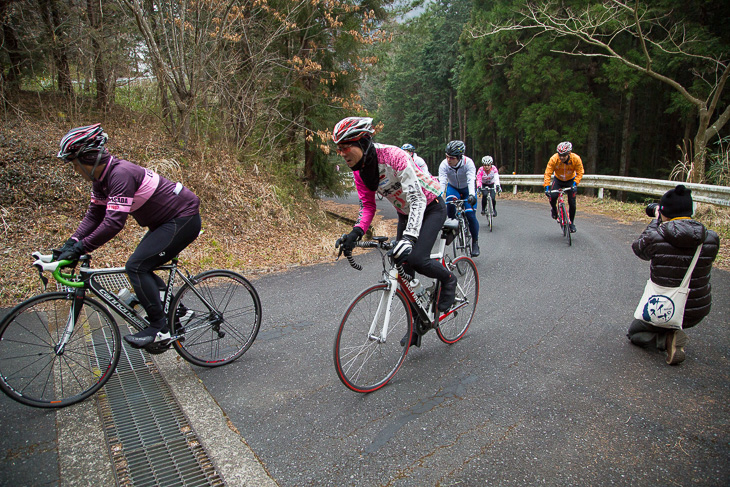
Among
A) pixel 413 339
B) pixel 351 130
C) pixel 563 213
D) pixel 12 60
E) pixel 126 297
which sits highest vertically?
pixel 12 60

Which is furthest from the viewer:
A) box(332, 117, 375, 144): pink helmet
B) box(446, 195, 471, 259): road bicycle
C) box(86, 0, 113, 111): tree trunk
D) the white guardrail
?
box(86, 0, 113, 111): tree trunk

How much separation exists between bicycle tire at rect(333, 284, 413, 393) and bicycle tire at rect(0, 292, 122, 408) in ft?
6.28

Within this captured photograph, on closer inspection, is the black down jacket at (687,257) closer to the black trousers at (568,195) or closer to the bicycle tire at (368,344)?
the bicycle tire at (368,344)

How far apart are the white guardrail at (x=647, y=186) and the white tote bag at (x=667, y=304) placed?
7.66 metres

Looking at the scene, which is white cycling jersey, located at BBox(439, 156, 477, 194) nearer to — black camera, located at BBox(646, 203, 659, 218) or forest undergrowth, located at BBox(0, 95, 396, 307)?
forest undergrowth, located at BBox(0, 95, 396, 307)

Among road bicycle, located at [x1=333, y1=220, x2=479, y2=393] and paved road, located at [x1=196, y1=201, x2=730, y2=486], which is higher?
road bicycle, located at [x1=333, y1=220, x2=479, y2=393]

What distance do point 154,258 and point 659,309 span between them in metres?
4.56

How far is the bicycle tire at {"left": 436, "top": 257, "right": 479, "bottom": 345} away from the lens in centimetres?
444

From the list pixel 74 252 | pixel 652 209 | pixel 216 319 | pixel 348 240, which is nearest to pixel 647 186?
pixel 652 209

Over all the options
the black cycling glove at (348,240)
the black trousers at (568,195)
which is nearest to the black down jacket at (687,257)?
the black cycling glove at (348,240)

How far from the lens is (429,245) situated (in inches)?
151

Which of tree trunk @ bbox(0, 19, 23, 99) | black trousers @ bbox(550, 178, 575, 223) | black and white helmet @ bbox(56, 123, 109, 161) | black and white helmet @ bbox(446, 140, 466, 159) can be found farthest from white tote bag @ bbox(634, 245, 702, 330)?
tree trunk @ bbox(0, 19, 23, 99)

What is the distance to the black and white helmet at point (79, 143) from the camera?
3.30 metres

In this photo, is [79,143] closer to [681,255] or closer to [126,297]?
[126,297]
